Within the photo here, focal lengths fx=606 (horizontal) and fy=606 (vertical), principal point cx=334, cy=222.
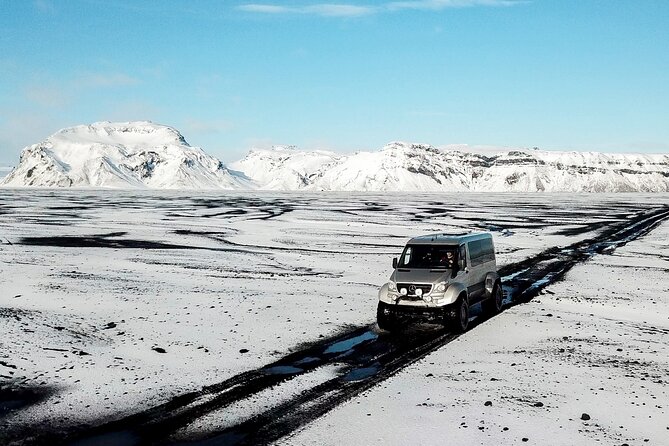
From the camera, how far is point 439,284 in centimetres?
1530

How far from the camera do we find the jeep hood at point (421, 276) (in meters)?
15.5

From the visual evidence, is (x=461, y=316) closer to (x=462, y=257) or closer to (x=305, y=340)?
(x=462, y=257)

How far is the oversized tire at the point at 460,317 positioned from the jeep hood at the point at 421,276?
0.70 metres

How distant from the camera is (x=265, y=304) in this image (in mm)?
18891

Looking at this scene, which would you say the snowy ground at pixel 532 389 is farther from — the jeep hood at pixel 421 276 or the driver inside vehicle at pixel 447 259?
the driver inside vehicle at pixel 447 259

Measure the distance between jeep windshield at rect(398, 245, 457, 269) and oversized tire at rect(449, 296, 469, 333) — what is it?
1.05 meters

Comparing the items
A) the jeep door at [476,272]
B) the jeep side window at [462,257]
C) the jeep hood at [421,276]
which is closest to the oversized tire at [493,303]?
the jeep door at [476,272]

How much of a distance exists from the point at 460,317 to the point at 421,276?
142 cm

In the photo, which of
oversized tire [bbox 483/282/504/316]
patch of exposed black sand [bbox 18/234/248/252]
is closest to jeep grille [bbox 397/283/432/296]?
oversized tire [bbox 483/282/504/316]

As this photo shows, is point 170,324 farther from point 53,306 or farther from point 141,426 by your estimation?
point 141,426

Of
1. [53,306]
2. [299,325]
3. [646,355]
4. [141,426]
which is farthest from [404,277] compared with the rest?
[53,306]

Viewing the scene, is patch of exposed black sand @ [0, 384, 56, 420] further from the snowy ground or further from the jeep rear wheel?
the jeep rear wheel

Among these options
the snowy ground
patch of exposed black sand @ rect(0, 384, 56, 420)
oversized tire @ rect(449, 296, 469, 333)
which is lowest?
the snowy ground

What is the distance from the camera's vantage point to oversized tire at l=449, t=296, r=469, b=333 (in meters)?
15.1
